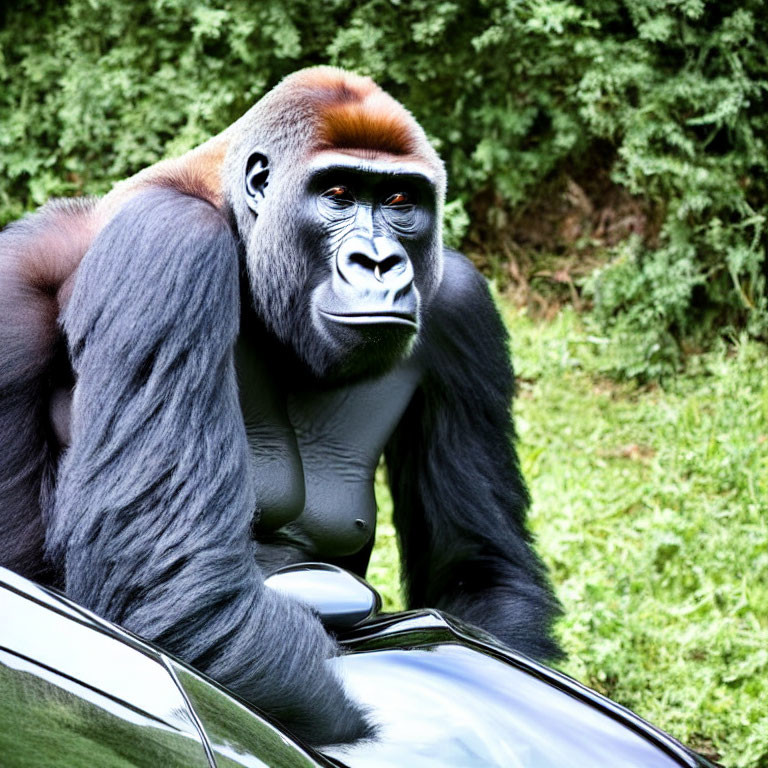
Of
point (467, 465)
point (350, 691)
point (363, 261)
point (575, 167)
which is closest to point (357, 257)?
point (363, 261)

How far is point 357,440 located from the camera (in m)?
3.34

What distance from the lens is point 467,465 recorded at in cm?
353

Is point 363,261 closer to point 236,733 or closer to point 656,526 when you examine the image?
point 236,733

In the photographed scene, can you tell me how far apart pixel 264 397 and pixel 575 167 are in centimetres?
431

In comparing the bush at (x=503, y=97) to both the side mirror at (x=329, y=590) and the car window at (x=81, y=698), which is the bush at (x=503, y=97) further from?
the car window at (x=81, y=698)

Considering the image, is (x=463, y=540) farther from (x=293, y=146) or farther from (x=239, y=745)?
(x=239, y=745)

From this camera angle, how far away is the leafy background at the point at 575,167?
5355mm

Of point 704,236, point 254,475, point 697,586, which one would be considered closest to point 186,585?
point 254,475

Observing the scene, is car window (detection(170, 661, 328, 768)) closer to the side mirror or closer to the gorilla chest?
the side mirror

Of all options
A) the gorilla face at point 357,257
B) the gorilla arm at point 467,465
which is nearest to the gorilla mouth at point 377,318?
the gorilla face at point 357,257

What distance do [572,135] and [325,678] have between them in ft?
15.6

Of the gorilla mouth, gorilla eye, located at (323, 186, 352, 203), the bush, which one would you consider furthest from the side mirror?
the bush

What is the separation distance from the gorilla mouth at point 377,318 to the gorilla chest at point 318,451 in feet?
1.25

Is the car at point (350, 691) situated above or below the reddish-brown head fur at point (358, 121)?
below
